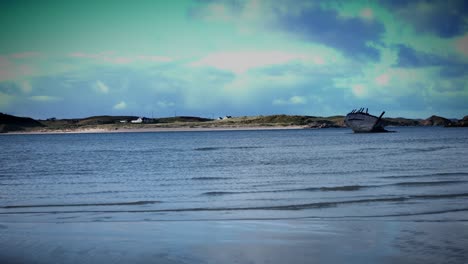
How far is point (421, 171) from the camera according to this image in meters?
28.2

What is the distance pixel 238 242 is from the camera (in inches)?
450

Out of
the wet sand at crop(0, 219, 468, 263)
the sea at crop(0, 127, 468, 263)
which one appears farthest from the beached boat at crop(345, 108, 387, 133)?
the wet sand at crop(0, 219, 468, 263)

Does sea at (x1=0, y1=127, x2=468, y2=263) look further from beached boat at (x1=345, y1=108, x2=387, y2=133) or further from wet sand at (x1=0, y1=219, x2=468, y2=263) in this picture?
beached boat at (x1=345, y1=108, x2=387, y2=133)

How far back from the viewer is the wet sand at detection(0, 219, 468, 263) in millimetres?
10016

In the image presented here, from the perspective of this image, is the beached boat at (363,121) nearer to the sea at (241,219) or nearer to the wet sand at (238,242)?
the sea at (241,219)

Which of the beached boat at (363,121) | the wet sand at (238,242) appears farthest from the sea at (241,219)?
the beached boat at (363,121)

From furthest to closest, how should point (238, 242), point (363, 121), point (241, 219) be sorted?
point (363, 121) → point (241, 219) → point (238, 242)

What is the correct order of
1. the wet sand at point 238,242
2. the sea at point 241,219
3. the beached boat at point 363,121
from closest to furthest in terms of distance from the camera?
the wet sand at point 238,242 < the sea at point 241,219 < the beached boat at point 363,121

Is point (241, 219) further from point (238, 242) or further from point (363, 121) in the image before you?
point (363, 121)

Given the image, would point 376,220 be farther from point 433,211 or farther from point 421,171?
point 421,171

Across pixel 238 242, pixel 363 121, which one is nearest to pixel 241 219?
pixel 238 242

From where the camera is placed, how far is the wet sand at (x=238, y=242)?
1002cm

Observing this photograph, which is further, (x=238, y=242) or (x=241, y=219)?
(x=241, y=219)

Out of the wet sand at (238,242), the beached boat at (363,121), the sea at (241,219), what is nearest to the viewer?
the wet sand at (238,242)
